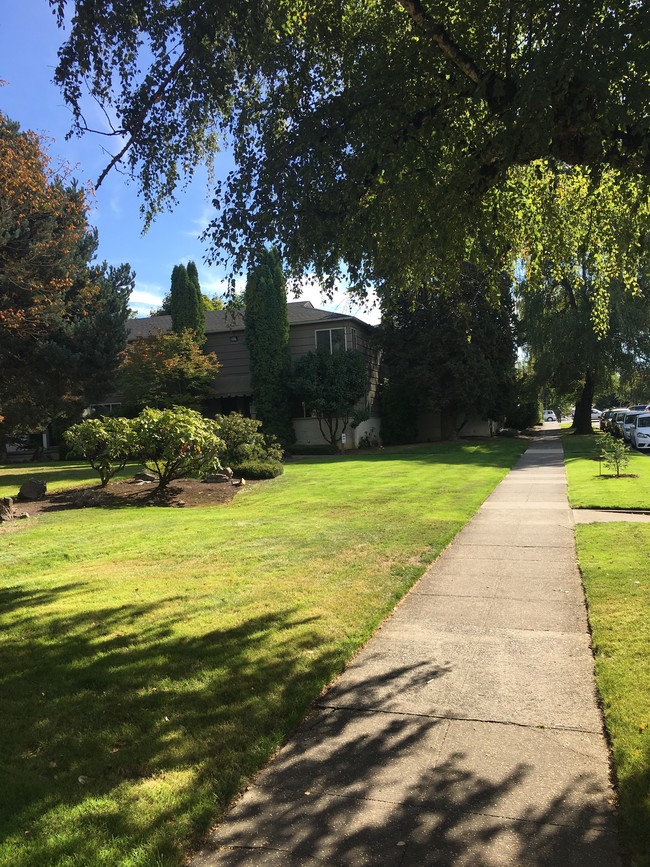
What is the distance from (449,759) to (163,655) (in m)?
2.42

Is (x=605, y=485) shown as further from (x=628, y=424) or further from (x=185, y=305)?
(x=185, y=305)

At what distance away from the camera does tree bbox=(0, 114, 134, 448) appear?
12422mm

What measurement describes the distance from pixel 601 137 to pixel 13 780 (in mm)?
5589

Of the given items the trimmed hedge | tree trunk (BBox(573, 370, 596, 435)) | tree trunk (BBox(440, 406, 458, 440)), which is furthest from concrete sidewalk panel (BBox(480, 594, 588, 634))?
tree trunk (BBox(573, 370, 596, 435))

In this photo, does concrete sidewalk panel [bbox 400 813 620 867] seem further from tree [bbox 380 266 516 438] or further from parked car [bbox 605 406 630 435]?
parked car [bbox 605 406 630 435]

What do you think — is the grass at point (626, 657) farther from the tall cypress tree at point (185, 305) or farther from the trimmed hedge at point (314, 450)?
the tall cypress tree at point (185, 305)

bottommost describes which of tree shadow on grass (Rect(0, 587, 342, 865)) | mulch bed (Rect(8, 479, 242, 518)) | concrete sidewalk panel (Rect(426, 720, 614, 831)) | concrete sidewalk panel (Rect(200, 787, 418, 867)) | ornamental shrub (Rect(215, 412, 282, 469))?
concrete sidewalk panel (Rect(426, 720, 614, 831))

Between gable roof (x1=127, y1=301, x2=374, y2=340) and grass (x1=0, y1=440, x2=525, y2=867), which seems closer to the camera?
grass (x1=0, y1=440, x2=525, y2=867)

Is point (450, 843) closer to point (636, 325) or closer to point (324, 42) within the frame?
point (324, 42)

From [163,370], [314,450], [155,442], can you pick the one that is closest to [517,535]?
[155,442]

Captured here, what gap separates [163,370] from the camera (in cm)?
2827

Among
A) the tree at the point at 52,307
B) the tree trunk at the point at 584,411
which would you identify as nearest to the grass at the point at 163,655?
the tree at the point at 52,307

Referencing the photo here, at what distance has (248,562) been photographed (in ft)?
25.7

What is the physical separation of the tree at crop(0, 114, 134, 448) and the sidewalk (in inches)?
409
